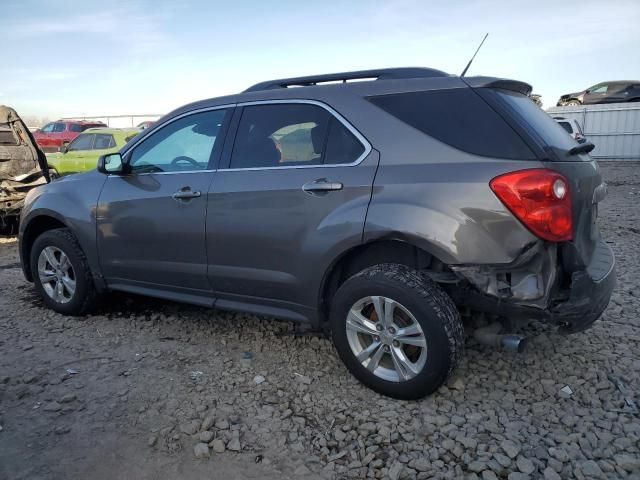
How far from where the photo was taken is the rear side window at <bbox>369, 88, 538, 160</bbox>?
2.66m

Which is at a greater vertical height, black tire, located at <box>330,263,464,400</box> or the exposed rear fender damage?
the exposed rear fender damage

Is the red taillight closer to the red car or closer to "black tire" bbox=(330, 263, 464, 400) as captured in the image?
"black tire" bbox=(330, 263, 464, 400)

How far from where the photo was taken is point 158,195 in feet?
12.3

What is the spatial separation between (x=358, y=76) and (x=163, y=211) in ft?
5.40

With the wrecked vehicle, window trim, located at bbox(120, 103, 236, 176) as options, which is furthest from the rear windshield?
the wrecked vehicle

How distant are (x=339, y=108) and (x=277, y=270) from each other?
106 centimetres

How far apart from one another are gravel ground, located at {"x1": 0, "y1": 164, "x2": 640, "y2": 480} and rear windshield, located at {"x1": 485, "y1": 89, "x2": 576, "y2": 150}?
140 cm

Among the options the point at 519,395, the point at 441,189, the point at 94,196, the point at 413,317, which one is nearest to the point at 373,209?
the point at 441,189

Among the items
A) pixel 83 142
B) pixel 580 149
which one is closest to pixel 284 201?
pixel 580 149

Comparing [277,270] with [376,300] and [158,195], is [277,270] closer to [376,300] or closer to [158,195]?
[376,300]

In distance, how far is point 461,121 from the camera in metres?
2.79

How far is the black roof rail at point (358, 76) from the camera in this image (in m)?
3.14

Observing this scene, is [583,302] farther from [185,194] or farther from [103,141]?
[103,141]

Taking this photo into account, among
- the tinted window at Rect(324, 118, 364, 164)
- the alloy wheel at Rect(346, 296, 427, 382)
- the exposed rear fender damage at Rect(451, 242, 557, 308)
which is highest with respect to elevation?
the tinted window at Rect(324, 118, 364, 164)
